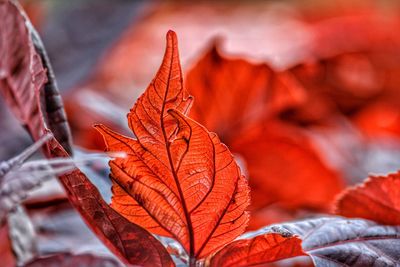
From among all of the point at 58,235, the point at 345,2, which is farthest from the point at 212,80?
the point at 345,2

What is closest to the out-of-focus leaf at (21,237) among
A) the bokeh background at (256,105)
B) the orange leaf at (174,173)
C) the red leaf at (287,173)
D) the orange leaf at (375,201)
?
the bokeh background at (256,105)

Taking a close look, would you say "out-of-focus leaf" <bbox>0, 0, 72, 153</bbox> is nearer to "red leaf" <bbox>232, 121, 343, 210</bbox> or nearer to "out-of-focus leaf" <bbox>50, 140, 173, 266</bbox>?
"out-of-focus leaf" <bbox>50, 140, 173, 266</bbox>

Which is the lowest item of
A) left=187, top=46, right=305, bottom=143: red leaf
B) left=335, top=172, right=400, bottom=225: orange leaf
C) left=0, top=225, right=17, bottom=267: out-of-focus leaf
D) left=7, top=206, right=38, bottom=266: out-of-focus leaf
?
left=0, top=225, right=17, bottom=267: out-of-focus leaf

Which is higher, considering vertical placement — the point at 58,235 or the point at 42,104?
the point at 42,104

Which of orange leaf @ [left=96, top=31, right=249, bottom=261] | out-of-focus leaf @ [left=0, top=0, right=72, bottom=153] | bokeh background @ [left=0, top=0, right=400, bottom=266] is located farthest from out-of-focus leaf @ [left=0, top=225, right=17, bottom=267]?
orange leaf @ [left=96, top=31, right=249, bottom=261]

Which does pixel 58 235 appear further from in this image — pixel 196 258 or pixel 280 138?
pixel 280 138

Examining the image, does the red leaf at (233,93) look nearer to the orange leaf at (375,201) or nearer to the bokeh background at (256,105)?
the bokeh background at (256,105)

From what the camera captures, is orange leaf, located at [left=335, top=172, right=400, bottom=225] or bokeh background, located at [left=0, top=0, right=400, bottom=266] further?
bokeh background, located at [left=0, top=0, right=400, bottom=266]
